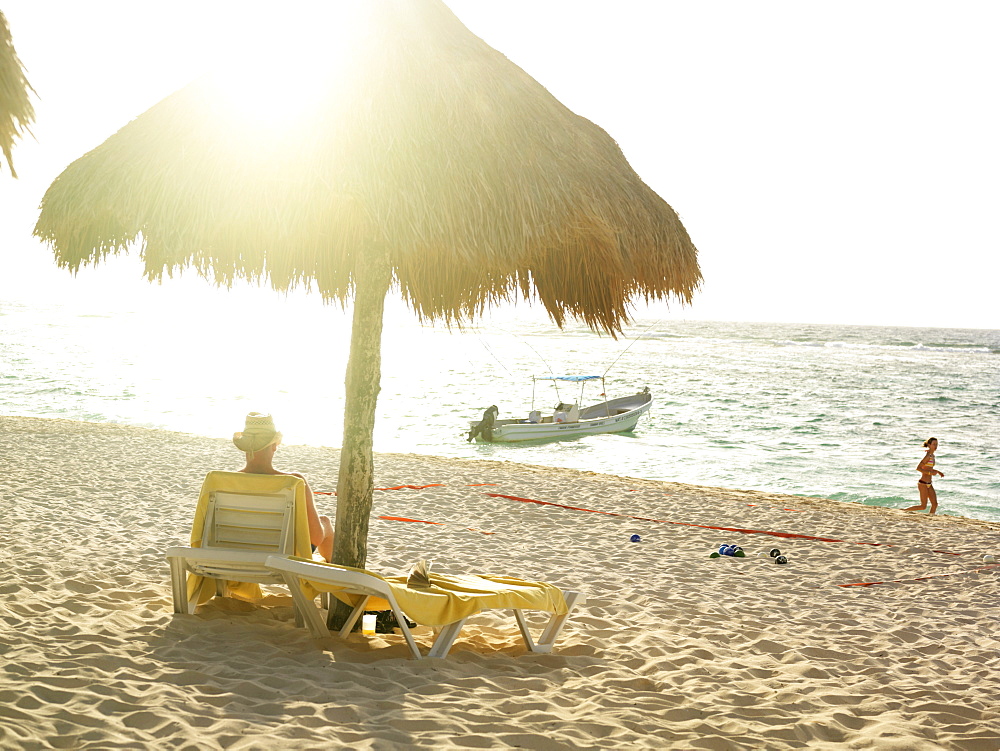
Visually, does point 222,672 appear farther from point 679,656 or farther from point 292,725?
point 679,656

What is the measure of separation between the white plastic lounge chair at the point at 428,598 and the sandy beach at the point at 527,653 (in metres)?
0.11

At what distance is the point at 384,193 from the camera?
3578mm

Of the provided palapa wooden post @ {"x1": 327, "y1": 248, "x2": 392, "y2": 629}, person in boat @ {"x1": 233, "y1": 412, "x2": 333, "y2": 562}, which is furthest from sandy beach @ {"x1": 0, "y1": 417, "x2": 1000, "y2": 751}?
person in boat @ {"x1": 233, "y1": 412, "x2": 333, "y2": 562}

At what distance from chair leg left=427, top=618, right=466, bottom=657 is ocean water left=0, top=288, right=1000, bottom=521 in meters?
1.44

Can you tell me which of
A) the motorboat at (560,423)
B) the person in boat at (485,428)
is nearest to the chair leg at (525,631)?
the motorboat at (560,423)

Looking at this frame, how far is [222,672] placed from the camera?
3.52 meters

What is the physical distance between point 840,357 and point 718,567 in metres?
64.8

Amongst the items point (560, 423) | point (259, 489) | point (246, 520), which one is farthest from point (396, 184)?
point (560, 423)

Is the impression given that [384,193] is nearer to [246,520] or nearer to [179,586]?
[246,520]

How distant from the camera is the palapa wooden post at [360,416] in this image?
4168 mm

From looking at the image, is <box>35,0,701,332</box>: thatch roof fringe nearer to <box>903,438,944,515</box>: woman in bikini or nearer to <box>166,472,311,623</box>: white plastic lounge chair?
<box>166,472,311,623</box>: white plastic lounge chair

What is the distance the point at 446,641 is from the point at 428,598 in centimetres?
32

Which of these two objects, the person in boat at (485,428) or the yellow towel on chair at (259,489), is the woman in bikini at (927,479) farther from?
the person in boat at (485,428)

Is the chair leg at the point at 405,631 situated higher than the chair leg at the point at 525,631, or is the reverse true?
the chair leg at the point at 405,631
